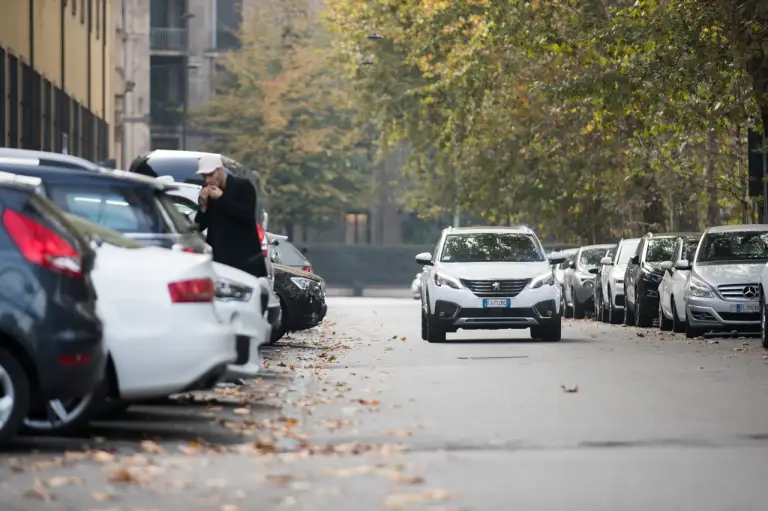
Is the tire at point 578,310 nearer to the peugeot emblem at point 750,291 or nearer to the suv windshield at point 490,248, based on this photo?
the suv windshield at point 490,248

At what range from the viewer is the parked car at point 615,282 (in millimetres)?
37656

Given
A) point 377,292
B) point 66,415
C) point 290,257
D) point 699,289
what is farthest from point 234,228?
point 377,292

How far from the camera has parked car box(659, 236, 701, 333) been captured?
2889cm

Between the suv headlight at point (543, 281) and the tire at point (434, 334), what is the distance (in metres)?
1.49

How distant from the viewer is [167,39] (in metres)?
87.1

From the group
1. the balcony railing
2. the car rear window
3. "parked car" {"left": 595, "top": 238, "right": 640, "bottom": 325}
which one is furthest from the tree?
the car rear window

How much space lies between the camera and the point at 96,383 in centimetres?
1167

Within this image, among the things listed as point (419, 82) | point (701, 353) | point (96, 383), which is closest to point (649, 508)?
point (96, 383)

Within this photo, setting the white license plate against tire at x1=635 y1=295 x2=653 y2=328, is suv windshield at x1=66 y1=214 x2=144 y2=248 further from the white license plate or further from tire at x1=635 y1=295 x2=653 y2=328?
tire at x1=635 y1=295 x2=653 y2=328

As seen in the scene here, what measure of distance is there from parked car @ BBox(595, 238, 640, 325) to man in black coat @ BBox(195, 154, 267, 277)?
66.8 ft

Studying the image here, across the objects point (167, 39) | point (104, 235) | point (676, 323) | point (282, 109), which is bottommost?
point (676, 323)

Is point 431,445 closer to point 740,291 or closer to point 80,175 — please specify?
point 80,175

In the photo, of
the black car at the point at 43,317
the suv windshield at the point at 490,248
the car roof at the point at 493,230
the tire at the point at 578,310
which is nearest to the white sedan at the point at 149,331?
the black car at the point at 43,317

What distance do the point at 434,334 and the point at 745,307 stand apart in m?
4.34
